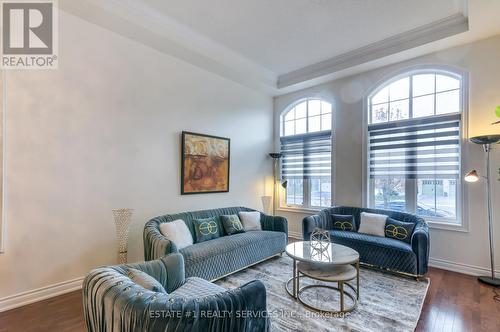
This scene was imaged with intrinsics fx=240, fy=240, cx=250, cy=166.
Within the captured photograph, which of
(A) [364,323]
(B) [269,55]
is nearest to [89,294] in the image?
(A) [364,323]

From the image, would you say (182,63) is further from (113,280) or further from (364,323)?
(364,323)

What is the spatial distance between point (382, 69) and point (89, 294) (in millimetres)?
5233

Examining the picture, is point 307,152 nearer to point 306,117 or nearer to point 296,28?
point 306,117

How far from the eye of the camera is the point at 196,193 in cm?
435

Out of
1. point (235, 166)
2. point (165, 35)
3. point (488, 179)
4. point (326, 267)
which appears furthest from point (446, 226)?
point (165, 35)

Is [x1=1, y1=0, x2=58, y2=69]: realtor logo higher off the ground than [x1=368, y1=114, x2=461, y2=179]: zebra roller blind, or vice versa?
[x1=1, y1=0, x2=58, y2=69]: realtor logo

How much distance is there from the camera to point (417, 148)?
4066mm

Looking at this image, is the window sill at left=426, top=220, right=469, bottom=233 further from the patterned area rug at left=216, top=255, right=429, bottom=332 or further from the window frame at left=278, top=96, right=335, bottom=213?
the window frame at left=278, top=96, right=335, bottom=213

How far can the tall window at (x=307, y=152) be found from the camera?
5.22 m

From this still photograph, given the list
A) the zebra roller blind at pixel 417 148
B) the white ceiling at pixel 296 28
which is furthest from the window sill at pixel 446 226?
→ the white ceiling at pixel 296 28

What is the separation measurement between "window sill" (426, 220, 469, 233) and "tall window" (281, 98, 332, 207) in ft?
5.78

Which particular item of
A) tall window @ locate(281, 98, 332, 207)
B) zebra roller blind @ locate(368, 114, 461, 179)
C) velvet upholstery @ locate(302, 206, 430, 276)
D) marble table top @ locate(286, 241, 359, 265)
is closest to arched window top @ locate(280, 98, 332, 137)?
tall window @ locate(281, 98, 332, 207)

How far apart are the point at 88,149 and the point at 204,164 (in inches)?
72.1

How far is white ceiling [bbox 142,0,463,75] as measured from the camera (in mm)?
3139
